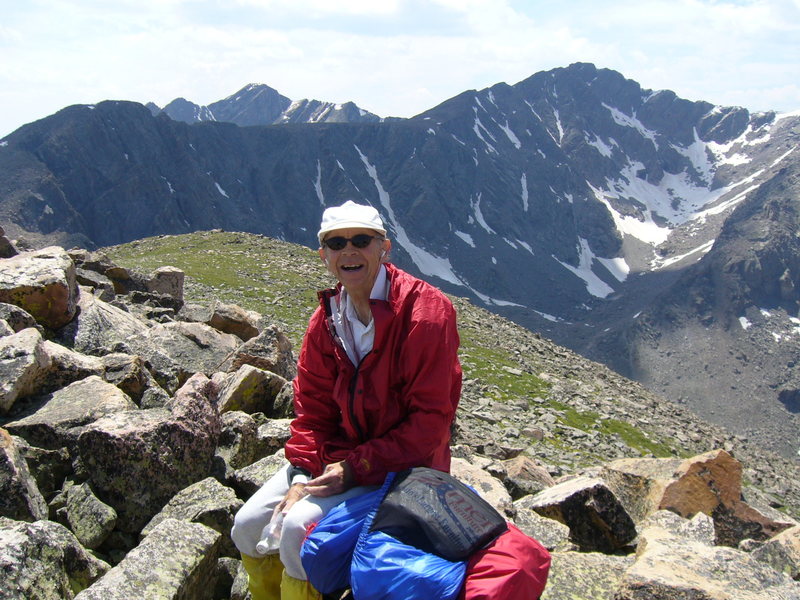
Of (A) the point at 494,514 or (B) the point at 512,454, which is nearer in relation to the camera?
(A) the point at 494,514

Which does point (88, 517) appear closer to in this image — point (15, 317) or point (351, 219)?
point (351, 219)

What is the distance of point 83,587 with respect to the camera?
→ 21.3 ft

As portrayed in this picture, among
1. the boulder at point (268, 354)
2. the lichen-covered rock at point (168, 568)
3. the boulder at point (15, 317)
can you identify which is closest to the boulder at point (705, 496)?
the lichen-covered rock at point (168, 568)

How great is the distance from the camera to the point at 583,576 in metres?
7.00

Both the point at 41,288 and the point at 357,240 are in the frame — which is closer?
the point at 357,240

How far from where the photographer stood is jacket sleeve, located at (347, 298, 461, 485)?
6.05m

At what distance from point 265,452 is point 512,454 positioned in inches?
495

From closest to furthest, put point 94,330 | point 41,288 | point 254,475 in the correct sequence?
point 254,475, point 41,288, point 94,330

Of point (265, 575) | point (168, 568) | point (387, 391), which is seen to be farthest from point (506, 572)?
point (168, 568)

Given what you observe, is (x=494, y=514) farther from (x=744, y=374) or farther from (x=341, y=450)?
(x=744, y=374)

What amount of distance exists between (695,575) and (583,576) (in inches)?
49.0

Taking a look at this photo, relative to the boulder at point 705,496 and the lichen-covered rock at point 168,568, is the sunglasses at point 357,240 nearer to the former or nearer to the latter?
the lichen-covered rock at point 168,568

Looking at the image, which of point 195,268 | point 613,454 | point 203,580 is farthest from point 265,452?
point 195,268

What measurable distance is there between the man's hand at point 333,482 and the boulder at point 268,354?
8927 millimetres
